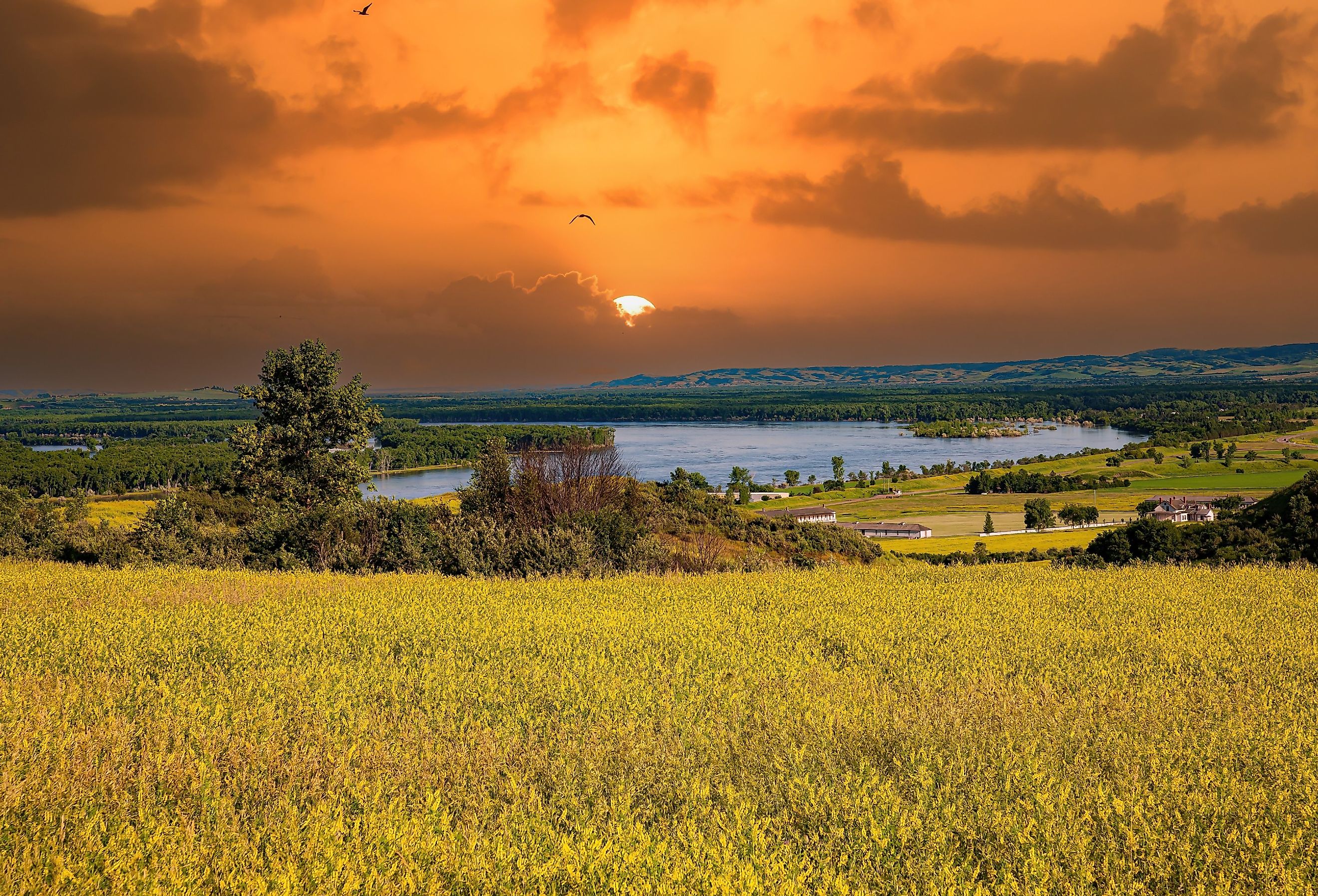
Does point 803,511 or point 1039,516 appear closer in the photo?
point 1039,516

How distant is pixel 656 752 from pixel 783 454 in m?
158

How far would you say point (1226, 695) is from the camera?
7.04 m

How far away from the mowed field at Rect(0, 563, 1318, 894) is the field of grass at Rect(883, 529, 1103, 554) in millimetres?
47683

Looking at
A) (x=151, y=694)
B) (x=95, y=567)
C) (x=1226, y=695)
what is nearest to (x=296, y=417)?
(x=95, y=567)

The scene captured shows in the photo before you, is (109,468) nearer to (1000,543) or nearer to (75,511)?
(75,511)

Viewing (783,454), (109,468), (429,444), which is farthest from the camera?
(783,454)

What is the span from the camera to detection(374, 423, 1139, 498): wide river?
120 meters

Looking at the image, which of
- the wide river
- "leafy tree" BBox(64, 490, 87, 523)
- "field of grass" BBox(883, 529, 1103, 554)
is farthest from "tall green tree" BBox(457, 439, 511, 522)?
the wide river

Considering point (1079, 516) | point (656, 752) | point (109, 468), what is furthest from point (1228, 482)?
point (109, 468)

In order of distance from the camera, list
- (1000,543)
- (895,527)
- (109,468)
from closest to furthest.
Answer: (1000,543)
(895,527)
(109,468)

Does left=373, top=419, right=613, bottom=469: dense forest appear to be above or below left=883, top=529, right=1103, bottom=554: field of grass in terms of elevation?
above

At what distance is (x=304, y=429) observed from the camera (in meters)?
31.8

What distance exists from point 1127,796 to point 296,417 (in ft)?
106

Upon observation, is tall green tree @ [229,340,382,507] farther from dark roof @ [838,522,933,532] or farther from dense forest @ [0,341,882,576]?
dark roof @ [838,522,933,532]
